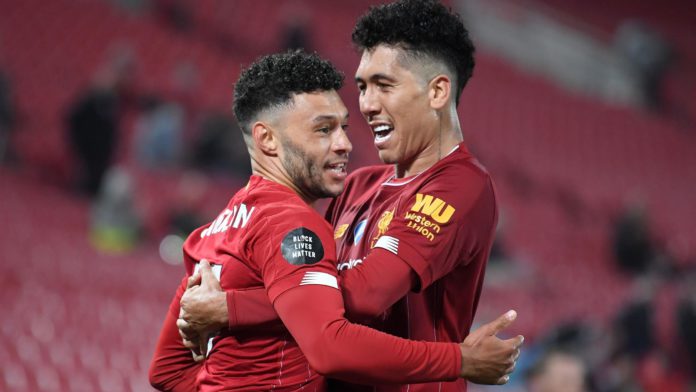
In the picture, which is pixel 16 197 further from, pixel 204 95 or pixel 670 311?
pixel 670 311

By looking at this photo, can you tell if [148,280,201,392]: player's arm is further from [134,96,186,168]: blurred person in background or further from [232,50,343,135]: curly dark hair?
[134,96,186,168]: blurred person in background

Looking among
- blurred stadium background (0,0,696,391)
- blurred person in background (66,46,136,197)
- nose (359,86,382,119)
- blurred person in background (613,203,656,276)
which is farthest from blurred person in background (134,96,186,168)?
nose (359,86,382,119)

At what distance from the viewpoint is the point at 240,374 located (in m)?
2.48

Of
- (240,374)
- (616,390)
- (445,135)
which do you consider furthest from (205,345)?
(616,390)

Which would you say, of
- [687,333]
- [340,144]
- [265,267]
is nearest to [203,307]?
[265,267]

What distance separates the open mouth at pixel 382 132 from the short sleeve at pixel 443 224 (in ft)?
0.83

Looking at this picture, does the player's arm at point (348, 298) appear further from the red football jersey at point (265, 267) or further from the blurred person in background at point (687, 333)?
the blurred person in background at point (687, 333)

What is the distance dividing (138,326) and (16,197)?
147 inches

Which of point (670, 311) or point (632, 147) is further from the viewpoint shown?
point (632, 147)

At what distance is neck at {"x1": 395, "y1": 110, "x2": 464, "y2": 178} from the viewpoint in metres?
2.83

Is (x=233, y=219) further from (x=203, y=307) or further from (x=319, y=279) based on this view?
(x=319, y=279)

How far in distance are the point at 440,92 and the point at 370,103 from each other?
207 millimetres

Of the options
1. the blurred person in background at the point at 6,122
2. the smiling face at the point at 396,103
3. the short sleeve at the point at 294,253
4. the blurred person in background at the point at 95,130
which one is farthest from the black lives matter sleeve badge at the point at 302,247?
the blurred person in background at the point at 6,122

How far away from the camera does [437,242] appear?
8.06 feet
